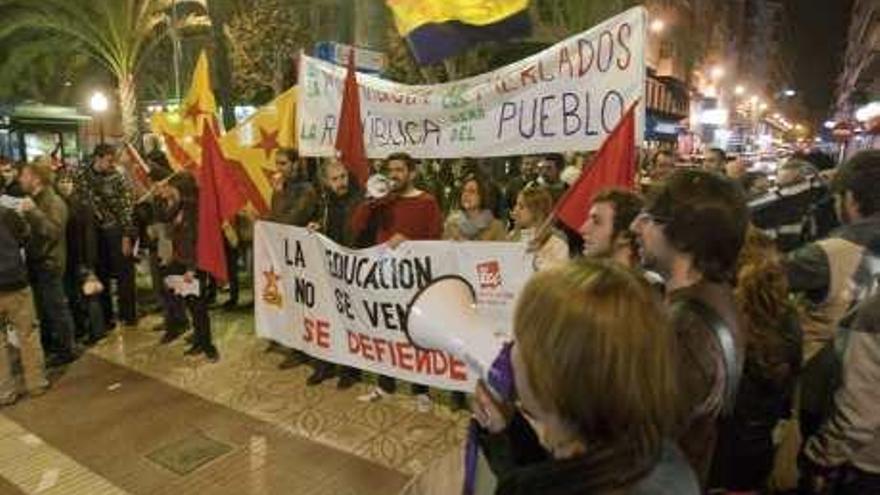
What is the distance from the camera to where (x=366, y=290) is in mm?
5457

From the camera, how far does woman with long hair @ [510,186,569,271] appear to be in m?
4.66

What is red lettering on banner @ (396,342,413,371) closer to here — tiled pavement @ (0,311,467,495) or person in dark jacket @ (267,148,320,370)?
tiled pavement @ (0,311,467,495)

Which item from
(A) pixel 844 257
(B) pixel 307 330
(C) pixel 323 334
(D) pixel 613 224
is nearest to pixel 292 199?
(B) pixel 307 330

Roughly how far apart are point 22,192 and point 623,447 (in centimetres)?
674

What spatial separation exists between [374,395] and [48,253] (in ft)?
10.6

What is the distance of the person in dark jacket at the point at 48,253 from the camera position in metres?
6.27

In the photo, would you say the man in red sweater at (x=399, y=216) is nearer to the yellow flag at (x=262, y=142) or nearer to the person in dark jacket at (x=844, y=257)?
the yellow flag at (x=262, y=142)

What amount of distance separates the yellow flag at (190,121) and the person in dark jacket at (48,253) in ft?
5.04

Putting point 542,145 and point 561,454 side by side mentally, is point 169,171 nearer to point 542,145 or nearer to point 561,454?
point 542,145

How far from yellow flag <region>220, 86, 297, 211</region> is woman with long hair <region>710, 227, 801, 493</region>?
224 inches

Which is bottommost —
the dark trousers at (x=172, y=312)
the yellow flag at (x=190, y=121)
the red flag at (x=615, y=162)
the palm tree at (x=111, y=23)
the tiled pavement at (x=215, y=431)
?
the tiled pavement at (x=215, y=431)

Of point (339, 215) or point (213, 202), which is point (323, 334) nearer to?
point (339, 215)

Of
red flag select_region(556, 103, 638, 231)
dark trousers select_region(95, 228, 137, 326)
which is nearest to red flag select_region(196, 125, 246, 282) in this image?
dark trousers select_region(95, 228, 137, 326)

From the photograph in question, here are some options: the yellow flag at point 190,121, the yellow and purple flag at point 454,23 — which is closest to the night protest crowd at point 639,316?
the yellow flag at point 190,121
